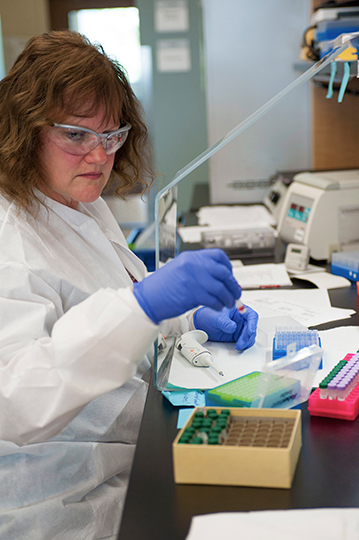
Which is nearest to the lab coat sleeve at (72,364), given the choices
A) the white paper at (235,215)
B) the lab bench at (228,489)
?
the lab bench at (228,489)

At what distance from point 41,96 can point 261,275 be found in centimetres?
109

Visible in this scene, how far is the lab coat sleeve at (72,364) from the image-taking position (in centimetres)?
85

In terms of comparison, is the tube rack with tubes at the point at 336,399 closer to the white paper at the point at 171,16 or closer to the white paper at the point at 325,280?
the white paper at the point at 325,280

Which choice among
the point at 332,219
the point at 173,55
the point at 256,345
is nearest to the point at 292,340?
the point at 256,345

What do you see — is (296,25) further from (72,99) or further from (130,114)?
(72,99)

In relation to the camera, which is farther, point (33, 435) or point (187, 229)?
point (187, 229)

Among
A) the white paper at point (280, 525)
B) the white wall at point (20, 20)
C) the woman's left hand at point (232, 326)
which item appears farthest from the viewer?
the white wall at point (20, 20)

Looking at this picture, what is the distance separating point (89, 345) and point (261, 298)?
94 centimetres

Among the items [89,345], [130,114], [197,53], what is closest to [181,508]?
[89,345]

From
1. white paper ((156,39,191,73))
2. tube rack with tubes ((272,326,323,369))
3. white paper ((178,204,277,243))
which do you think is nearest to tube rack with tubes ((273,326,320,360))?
tube rack with tubes ((272,326,323,369))

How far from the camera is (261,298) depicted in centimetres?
170

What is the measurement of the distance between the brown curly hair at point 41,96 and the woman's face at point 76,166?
2cm

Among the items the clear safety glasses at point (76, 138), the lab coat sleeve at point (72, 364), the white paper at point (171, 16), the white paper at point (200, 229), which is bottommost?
the white paper at point (200, 229)

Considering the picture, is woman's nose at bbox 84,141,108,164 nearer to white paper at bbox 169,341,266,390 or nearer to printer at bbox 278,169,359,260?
white paper at bbox 169,341,266,390
